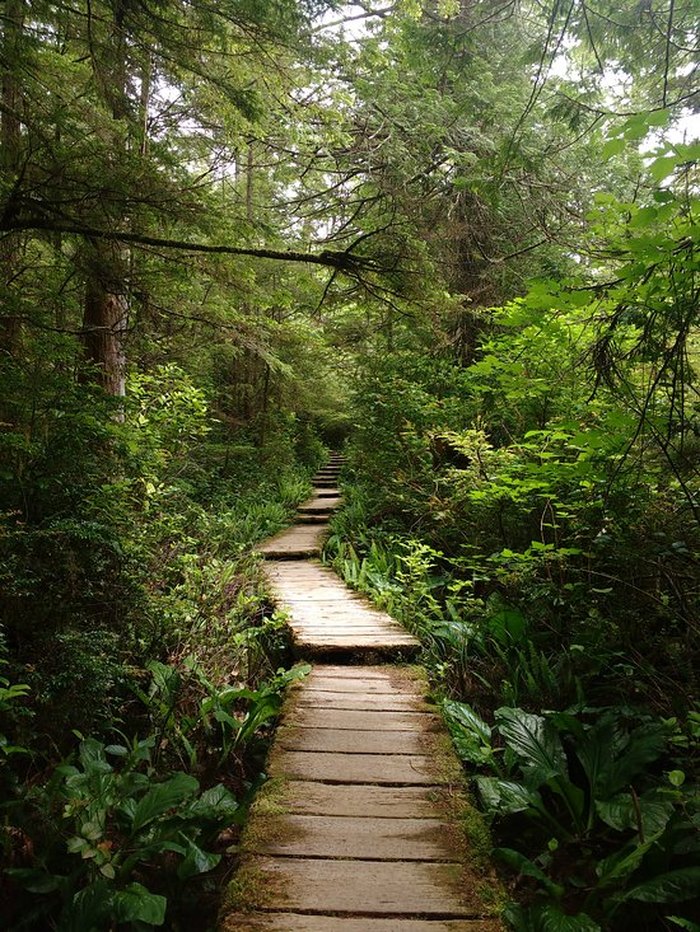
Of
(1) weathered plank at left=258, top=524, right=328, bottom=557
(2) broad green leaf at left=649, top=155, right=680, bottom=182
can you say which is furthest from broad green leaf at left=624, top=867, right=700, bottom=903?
(1) weathered plank at left=258, top=524, right=328, bottom=557

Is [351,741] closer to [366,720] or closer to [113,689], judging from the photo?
[366,720]

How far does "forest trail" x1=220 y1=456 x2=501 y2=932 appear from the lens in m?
2.19

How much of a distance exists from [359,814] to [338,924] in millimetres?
676

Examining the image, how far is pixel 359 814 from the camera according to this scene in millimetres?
2783

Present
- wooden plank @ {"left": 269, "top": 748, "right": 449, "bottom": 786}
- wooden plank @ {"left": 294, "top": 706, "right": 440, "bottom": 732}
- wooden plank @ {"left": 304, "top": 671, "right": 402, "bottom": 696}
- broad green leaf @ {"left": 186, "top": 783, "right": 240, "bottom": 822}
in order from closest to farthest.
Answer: broad green leaf @ {"left": 186, "top": 783, "right": 240, "bottom": 822}
wooden plank @ {"left": 269, "top": 748, "right": 449, "bottom": 786}
wooden plank @ {"left": 294, "top": 706, "right": 440, "bottom": 732}
wooden plank @ {"left": 304, "top": 671, "right": 402, "bottom": 696}

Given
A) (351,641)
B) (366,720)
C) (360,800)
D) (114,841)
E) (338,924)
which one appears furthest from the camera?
(351,641)

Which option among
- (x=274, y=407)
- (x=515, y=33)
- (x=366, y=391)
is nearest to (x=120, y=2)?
(x=366, y=391)

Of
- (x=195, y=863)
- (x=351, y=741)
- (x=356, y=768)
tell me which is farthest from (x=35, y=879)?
(x=351, y=741)

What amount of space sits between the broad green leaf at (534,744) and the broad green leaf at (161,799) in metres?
1.70

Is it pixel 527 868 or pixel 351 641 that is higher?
pixel 351 641

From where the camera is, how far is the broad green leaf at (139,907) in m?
2.25

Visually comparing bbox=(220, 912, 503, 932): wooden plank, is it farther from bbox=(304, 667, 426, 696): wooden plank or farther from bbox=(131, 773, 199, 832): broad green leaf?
bbox=(304, 667, 426, 696): wooden plank

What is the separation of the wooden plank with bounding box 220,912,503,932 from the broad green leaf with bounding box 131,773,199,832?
27.3 inches

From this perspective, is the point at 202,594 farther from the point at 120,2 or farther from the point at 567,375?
the point at 120,2
